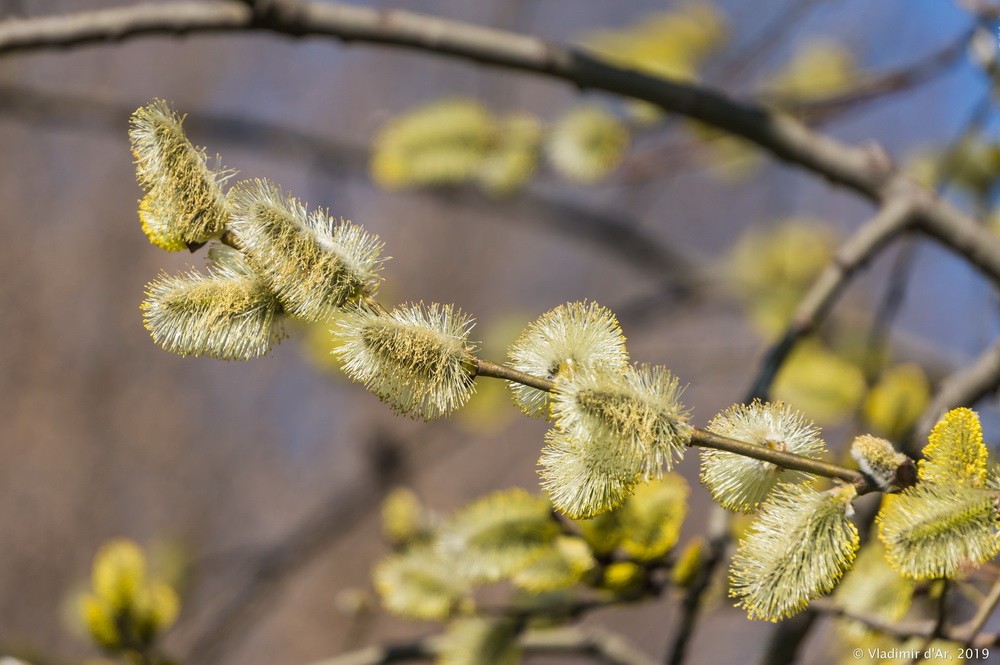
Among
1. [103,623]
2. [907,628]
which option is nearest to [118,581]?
[103,623]

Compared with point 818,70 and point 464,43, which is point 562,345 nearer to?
point 464,43

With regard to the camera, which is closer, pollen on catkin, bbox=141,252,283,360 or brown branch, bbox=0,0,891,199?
pollen on catkin, bbox=141,252,283,360

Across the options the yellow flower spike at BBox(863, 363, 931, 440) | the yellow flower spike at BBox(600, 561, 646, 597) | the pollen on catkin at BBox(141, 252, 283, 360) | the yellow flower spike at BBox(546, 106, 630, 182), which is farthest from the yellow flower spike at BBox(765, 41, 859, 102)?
the pollen on catkin at BBox(141, 252, 283, 360)

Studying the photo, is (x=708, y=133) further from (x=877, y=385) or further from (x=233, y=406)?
(x=233, y=406)

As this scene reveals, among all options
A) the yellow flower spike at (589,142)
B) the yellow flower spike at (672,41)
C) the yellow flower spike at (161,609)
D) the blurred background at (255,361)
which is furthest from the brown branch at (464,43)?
the blurred background at (255,361)

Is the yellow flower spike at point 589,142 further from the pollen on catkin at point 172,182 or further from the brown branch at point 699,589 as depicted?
the pollen on catkin at point 172,182

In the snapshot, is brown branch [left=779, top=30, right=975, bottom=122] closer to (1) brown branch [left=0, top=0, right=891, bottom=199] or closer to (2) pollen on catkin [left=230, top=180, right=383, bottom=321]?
(1) brown branch [left=0, top=0, right=891, bottom=199]
